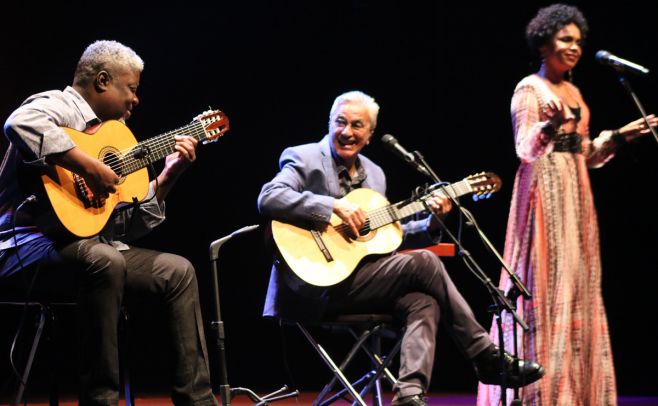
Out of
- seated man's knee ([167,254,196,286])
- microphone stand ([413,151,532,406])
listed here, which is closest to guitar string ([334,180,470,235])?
microphone stand ([413,151,532,406])

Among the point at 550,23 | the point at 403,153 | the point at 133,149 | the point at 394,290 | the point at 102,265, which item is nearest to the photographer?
the point at 102,265

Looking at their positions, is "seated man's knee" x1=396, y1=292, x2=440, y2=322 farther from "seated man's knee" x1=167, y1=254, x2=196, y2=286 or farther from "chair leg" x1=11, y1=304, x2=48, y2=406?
"chair leg" x1=11, y1=304, x2=48, y2=406

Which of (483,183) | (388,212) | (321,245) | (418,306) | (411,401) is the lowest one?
(411,401)

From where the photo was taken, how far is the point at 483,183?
376 cm

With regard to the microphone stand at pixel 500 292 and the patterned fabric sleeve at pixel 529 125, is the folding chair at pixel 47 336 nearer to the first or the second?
the microphone stand at pixel 500 292

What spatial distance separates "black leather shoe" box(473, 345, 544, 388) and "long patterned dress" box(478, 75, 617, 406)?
1.34ft

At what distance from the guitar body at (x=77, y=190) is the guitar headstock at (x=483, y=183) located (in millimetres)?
1493

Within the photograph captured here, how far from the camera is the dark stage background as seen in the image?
17.5 ft

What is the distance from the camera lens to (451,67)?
584 centimetres

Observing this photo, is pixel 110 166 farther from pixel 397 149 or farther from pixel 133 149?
pixel 397 149

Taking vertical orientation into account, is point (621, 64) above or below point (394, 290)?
above

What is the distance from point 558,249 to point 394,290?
89cm

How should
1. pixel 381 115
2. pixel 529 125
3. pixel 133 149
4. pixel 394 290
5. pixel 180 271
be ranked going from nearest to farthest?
1. pixel 180 271
2. pixel 133 149
3. pixel 394 290
4. pixel 529 125
5. pixel 381 115

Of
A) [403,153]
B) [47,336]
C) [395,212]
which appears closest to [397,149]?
[403,153]
